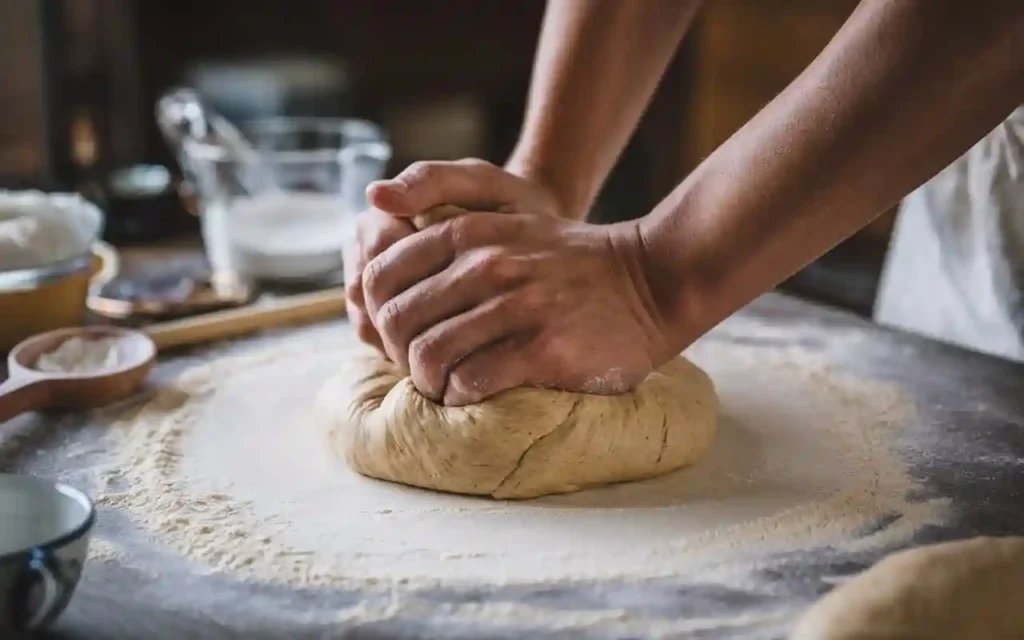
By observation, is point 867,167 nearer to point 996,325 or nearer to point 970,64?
point 970,64

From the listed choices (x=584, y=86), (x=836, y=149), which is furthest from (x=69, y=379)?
(x=836, y=149)

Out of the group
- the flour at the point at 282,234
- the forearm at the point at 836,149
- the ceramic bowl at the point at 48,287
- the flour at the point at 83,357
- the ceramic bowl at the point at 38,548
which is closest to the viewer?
the ceramic bowl at the point at 38,548

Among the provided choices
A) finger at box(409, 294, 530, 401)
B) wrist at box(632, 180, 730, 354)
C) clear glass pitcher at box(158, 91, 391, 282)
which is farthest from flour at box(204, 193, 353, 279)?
wrist at box(632, 180, 730, 354)

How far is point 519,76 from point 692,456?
5.87ft

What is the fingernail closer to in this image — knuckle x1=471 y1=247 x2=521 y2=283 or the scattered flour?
knuckle x1=471 y1=247 x2=521 y2=283

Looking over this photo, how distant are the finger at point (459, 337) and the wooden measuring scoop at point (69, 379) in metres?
0.39

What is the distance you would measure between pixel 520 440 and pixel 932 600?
1.35 feet

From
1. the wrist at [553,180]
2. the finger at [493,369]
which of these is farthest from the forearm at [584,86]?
the finger at [493,369]

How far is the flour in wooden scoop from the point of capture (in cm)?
94

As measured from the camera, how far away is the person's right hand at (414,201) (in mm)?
1156

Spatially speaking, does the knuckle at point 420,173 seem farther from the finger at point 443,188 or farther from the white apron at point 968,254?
the white apron at point 968,254

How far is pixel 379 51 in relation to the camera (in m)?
2.58

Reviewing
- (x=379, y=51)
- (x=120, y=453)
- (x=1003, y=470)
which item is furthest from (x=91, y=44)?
(x=1003, y=470)

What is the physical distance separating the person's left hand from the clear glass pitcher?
71 centimetres
